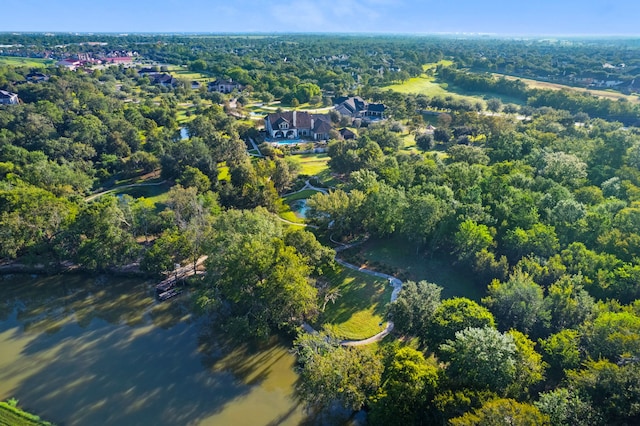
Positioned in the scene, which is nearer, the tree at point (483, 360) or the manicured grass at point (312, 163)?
the tree at point (483, 360)

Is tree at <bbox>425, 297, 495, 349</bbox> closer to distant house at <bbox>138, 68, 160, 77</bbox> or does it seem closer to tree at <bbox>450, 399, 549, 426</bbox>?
tree at <bbox>450, 399, 549, 426</bbox>

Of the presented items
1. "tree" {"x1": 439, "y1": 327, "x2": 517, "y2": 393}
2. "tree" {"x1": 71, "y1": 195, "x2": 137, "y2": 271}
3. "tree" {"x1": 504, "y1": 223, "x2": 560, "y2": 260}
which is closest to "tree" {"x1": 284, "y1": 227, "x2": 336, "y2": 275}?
"tree" {"x1": 439, "y1": 327, "x2": 517, "y2": 393}

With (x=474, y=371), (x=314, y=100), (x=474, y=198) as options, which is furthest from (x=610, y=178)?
(x=314, y=100)

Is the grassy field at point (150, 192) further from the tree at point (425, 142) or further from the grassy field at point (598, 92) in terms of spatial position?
the grassy field at point (598, 92)

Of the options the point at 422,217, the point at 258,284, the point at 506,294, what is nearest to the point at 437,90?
the point at 422,217

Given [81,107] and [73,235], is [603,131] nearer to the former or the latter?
[73,235]

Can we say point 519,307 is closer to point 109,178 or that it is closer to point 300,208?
point 300,208

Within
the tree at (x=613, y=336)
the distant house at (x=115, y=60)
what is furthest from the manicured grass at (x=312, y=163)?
the distant house at (x=115, y=60)
